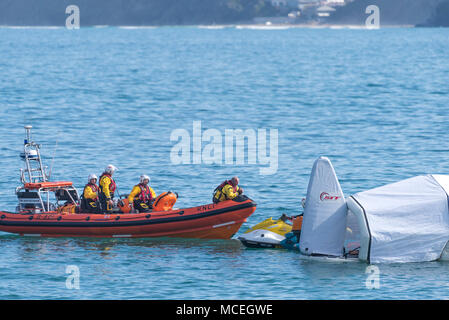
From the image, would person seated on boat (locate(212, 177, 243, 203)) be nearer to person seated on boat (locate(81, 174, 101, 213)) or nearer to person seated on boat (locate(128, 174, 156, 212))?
person seated on boat (locate(128, 174, 156, 212))

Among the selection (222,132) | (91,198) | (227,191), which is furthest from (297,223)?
(222,132)

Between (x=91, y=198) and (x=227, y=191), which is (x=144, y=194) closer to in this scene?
(x=91, y=198)

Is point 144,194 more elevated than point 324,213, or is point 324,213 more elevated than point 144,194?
point 144,194

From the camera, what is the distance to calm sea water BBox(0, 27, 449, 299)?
2012 cm

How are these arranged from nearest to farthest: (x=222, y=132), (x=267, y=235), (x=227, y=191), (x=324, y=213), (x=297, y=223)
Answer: (x=324, y=213) < (x=297, y=223) < (x=267, y=235) < (x=227, y=191) < (x=222, y=132)

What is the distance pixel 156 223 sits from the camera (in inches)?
936

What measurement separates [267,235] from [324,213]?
7.97ft

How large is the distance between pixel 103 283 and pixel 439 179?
9452mm

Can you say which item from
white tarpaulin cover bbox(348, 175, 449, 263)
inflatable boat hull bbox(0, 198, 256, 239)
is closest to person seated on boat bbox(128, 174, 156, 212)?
inflatable boat hull bbox(0, 198, 256, 239)

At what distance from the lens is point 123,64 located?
117250 millimetres

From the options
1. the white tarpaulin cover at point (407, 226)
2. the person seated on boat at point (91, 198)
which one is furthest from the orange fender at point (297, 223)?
the person seated on boat at point (91, 198)

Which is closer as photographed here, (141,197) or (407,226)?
(407,226)

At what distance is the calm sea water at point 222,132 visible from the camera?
2012cm
